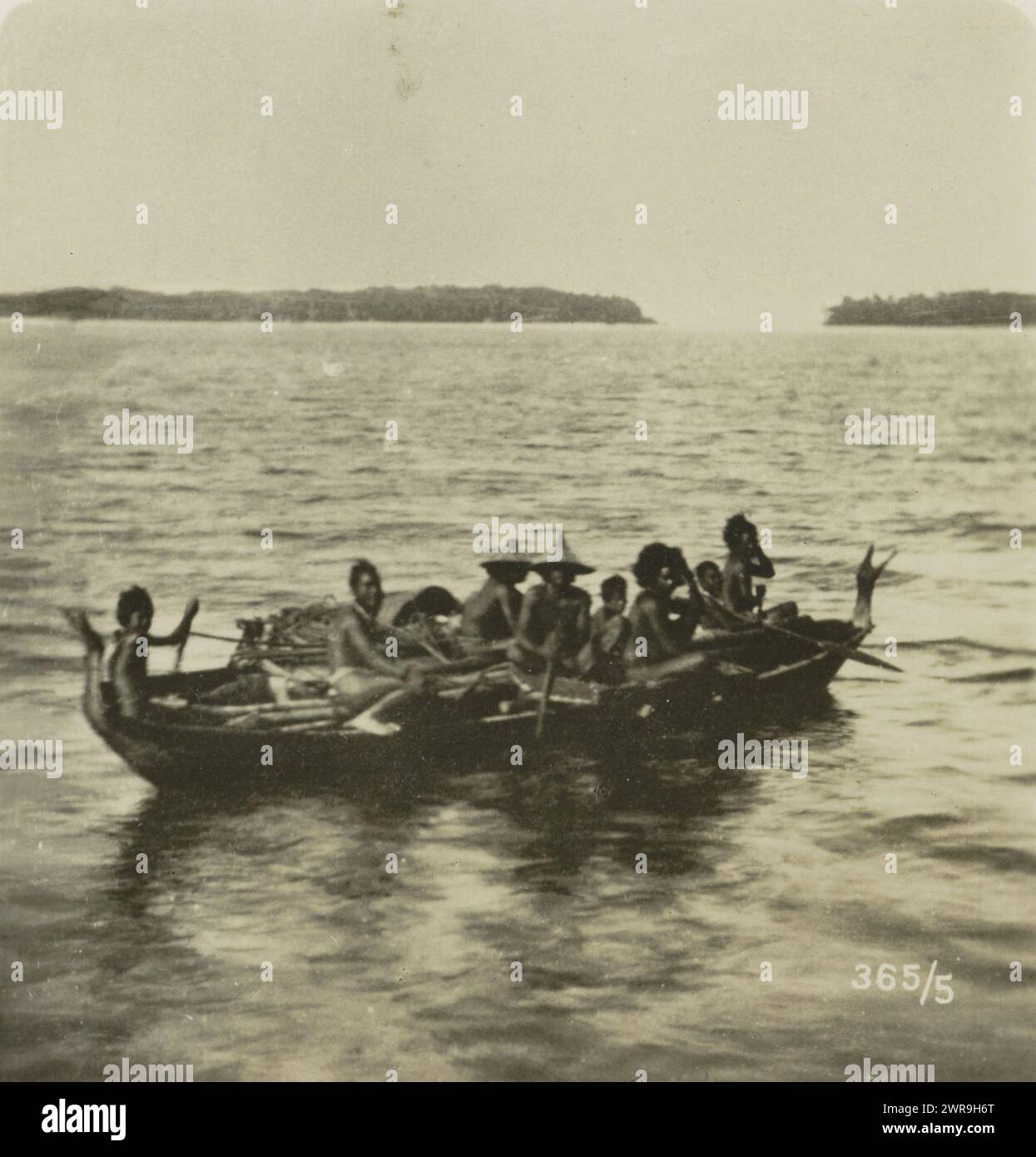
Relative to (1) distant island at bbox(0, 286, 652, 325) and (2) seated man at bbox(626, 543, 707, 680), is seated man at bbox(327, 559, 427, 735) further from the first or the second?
(1) distant island at bbox(0, 286, 652, 325)

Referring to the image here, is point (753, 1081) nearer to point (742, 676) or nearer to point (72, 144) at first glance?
point (742, 676)

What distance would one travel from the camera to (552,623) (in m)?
5.68

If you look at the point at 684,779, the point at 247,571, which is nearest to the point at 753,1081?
the point at 684,779

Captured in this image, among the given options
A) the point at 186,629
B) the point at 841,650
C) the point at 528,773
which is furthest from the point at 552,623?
the point at 186,629

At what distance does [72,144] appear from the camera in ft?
18.6

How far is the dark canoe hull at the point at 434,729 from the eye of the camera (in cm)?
556

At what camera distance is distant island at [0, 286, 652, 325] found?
564cm

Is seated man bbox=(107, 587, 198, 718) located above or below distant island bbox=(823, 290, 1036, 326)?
below

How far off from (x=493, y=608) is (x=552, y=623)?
0.89 ft

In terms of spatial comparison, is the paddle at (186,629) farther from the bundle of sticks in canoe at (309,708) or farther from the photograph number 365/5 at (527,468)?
the bundle of sticks in canoe at (309,708)

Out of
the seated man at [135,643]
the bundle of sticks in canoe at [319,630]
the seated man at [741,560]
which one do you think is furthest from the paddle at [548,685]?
the seated man at [135,643]

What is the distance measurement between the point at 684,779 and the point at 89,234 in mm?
3599

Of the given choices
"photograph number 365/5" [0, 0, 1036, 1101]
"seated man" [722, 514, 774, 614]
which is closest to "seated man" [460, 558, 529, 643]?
"photograph number 365/5" [0, 0, 1036, 1101]

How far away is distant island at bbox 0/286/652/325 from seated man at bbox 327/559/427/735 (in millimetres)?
1140
